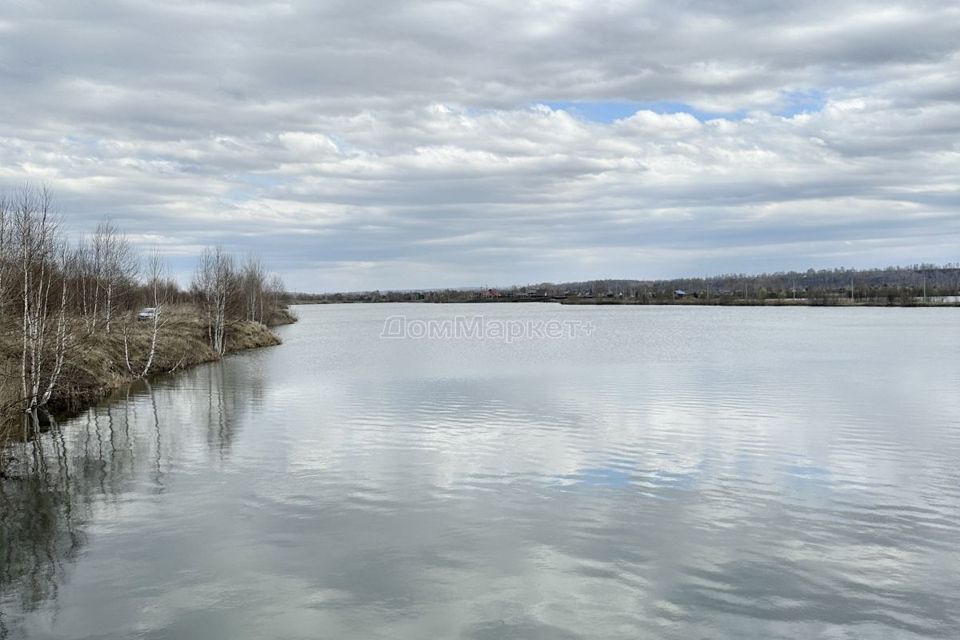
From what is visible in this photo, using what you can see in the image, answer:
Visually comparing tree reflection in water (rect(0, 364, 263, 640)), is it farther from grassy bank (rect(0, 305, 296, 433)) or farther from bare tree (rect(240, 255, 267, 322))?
bare tree (rect(240, 255, 267, 322))

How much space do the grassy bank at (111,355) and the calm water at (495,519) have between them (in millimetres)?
1860

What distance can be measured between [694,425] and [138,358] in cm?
2693

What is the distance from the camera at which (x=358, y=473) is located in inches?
592

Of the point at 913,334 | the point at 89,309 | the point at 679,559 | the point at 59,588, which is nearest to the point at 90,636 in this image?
the point at 59,588

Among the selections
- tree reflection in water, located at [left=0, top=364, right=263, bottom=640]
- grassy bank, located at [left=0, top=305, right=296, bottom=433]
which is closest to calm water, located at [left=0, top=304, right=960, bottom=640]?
tree reflection in water, located at [left=0, top=364, right=263, bottom=640]

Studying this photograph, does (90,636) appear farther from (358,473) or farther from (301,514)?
(358,473)

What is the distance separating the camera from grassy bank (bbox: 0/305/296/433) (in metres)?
21.4

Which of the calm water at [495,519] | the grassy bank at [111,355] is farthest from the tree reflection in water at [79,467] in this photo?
the grassy bank at [111,355]

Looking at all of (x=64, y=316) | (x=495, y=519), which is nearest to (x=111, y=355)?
(x=64, y=316)

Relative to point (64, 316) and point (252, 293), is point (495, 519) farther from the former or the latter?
point (252, 293)

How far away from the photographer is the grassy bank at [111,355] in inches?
843

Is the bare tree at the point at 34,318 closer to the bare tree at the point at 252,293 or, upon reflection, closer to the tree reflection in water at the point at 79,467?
the tree reflection in water at the point at 79,467

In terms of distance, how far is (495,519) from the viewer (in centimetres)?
1191

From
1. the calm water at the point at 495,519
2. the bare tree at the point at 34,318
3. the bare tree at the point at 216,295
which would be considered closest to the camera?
the calm water at the point at 495,519
